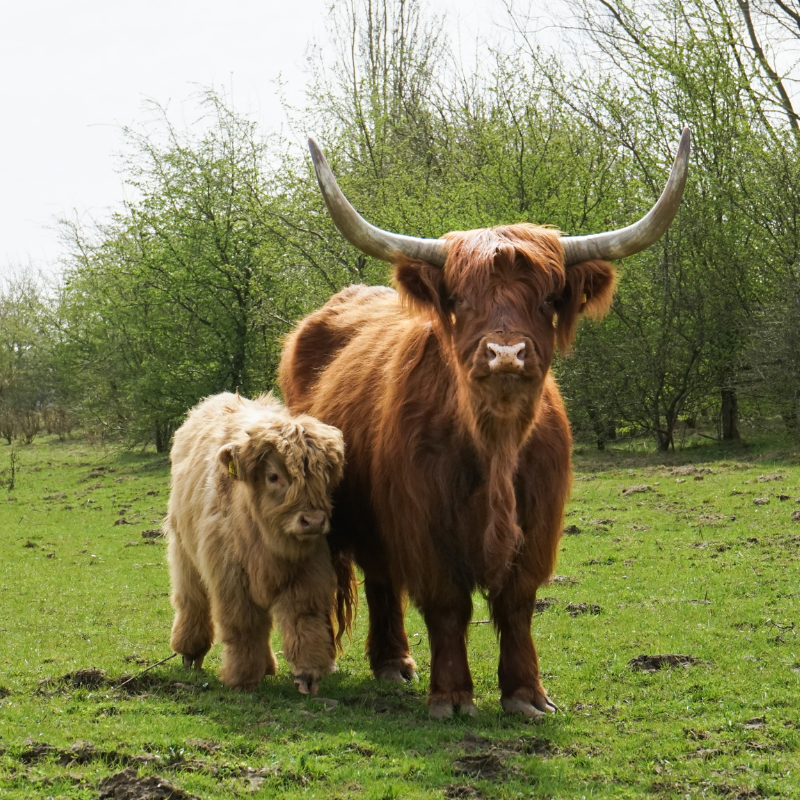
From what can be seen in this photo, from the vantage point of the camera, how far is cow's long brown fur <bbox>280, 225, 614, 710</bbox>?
4.34 m

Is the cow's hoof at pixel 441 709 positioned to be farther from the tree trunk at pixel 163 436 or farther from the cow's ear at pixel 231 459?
the tree trunk at pixel 163 436

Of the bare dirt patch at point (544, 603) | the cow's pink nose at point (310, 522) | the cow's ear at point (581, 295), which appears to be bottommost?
the bare dirt patch at point (544, 603)

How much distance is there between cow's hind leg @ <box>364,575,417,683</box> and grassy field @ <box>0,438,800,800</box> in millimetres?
148

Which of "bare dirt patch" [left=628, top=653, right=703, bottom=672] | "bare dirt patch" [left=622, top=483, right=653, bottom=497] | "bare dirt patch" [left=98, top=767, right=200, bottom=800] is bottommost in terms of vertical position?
"bare dirt patch" [left=628, top=653, right=703, bottom=672]

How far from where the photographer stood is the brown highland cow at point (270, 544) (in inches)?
199

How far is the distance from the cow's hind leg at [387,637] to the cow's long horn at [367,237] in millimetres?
2048

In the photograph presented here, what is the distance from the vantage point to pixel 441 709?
15.7 feet

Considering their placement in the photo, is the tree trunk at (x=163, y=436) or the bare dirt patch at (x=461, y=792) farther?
the tree trunk at (x=163, y=436)

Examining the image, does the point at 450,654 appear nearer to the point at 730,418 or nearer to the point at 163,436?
the point at 730,418

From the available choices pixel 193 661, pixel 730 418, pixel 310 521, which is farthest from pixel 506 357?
pixel 730 418

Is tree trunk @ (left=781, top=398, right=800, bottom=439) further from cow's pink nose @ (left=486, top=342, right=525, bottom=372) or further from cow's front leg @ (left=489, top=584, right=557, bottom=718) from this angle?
cow's pink nose @ (left=486, top=342, right=525, bottom=372)

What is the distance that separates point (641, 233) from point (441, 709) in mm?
2499

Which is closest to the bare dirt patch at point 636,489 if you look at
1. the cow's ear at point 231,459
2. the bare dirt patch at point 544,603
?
the bare dirt patch at point 544,603

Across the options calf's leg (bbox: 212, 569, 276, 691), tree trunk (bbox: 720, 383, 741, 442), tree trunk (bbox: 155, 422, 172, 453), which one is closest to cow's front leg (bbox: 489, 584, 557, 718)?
calf's leg (bbox: 212, 569, 276, 691)
